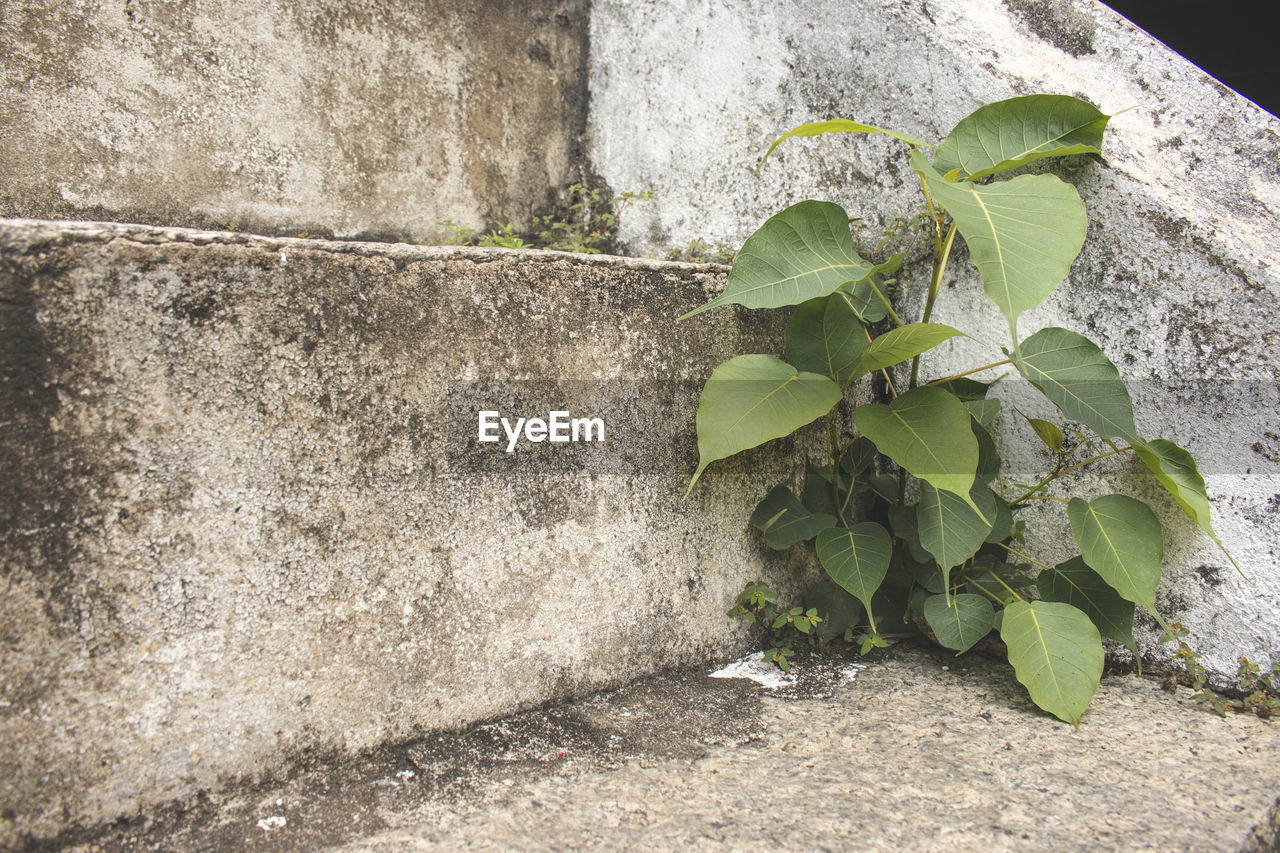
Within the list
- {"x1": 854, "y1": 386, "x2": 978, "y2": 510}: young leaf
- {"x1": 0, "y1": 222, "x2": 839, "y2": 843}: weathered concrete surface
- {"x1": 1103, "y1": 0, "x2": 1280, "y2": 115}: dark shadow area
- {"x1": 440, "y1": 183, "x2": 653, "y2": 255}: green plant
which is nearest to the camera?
{"x1": 0, "y1": 222, "x2": 839, "y2": 843}: weathered concrete surface

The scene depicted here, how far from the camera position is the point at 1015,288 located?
113cm

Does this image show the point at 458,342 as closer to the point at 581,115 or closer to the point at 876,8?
the point at 581,115

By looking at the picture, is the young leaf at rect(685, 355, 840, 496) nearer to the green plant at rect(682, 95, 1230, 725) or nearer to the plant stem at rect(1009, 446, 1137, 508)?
the green plant at rect(682, 95, 1230, 725)

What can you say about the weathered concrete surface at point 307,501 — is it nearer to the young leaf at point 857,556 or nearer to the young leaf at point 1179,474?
the young leaf at point 857,556

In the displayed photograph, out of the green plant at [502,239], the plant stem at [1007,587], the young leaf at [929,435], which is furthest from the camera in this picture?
the green plant at [502,239]

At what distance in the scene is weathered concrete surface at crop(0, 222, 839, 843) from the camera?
106cm

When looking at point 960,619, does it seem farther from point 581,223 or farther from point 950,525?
point 581,223

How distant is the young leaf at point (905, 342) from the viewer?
4.40 feet

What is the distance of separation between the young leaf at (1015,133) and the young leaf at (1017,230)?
237mm

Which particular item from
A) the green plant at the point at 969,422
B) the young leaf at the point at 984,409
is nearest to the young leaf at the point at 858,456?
the green plant at the point at 969,422

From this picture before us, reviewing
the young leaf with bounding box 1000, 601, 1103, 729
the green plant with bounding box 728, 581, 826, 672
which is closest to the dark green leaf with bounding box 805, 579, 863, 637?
the green plant with bounding box 728, 581, 826, 672

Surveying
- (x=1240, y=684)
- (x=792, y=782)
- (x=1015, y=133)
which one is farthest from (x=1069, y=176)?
(x=792, y=782)

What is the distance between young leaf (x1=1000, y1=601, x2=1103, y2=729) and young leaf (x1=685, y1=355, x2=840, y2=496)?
60 centimetres

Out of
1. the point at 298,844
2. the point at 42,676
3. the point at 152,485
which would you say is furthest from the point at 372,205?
the point at 298,844
